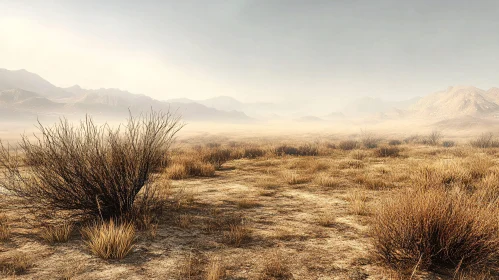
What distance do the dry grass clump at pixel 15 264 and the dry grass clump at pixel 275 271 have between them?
2546 mm

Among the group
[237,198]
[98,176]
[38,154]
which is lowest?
[237,198]

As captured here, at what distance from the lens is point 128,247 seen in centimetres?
313

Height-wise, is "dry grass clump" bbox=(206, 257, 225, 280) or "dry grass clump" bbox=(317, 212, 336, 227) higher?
"dry grass clump" bbox=(206, 257, 225, 280)

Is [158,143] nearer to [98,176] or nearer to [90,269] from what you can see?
[98,176]

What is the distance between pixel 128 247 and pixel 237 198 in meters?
3.16

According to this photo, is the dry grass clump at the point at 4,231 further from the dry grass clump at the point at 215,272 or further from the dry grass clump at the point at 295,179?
the dry grass clump at the point at 295,179

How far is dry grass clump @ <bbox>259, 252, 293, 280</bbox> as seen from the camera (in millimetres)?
2671

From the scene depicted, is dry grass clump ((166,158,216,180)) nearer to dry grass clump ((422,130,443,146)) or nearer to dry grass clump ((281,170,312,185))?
dry grass clump ((281,170,312,185))

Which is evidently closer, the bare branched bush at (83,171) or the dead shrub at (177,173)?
the bare branched bush at (83,171)

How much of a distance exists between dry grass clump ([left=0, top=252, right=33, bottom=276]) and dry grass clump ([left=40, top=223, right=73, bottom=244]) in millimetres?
442

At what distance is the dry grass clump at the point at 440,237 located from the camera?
2.64m

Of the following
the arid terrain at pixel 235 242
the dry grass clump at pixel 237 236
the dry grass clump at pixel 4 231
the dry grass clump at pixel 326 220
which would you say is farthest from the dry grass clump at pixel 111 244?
the dry grass clump at pixel 326 220

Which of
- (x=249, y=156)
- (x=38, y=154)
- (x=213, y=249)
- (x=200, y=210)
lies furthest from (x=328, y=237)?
(x=249, y=156)

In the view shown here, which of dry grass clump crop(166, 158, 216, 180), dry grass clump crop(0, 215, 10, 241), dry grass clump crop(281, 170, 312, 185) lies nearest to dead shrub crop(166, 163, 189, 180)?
dry grass clump crop(166, 158, 216, 180)
